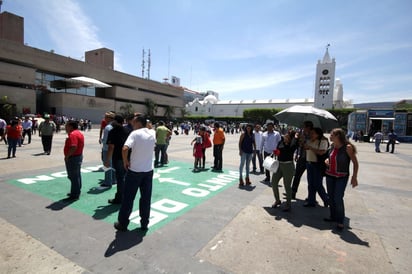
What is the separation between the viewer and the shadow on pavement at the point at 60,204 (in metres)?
3.90

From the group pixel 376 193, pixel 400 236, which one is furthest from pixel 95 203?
pixel 376 193

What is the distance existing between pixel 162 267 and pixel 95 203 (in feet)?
8.06

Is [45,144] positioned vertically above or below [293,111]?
below

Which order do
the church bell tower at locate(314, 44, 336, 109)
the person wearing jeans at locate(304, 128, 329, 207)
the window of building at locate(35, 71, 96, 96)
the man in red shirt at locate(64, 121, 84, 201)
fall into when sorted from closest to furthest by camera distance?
the man in red shirt at locate(64, 121, 84, 201) → the person wearing jeans at locate(304, 128, 329, 207) → the window of building at locate(35, 71, 96, 96) → the church bell tower at locate(314, 44, 336, 109)

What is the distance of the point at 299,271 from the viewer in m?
2.40

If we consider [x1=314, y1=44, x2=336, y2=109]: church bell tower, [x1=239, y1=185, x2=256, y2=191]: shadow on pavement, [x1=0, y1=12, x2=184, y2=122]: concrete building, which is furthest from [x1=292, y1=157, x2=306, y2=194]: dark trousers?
[x1=314, y1=44, x2=336, y2=109]: church bell tower

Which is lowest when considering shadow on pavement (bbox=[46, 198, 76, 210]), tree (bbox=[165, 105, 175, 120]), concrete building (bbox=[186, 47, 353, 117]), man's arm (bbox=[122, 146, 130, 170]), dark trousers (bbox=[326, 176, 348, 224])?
shadow on pavement (bbox=[46, 198, 76, 210])

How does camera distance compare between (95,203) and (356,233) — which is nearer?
(356,233)

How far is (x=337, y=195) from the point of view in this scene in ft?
11.6

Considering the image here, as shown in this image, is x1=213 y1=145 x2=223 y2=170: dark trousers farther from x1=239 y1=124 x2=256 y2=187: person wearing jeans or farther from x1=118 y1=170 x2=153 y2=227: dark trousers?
x1=118 y1=170 x2=153 y2=227: dark trousers

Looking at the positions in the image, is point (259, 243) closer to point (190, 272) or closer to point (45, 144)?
point (190, 272)

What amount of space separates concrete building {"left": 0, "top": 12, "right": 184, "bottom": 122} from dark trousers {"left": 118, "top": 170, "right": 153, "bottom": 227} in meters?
28.2

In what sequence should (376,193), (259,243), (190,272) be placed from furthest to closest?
(376,193)
(259,243)
(190,272)

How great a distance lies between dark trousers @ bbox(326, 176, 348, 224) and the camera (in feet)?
11.4
